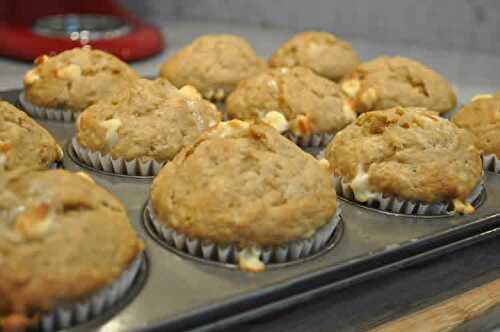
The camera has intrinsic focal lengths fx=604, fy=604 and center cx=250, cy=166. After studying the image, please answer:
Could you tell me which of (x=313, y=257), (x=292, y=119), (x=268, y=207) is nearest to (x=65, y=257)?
(x=268, y=207)

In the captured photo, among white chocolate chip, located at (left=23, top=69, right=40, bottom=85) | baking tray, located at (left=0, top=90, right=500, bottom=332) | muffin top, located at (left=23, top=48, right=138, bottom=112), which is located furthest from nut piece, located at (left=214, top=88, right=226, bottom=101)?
baking tray, located at (left=0, top=90, right=500, bottom=332)

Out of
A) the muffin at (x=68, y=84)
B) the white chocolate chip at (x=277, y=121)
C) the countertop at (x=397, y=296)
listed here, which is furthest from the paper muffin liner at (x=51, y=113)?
the countertop at (x=397, y=296)

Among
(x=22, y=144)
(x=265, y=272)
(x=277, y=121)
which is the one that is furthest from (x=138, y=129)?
(x=265, y=272)

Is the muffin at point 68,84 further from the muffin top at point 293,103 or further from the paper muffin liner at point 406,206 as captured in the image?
the paper muffin liner at point 406,206

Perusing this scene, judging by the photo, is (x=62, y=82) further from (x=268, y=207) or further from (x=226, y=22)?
(x=226, y=22)

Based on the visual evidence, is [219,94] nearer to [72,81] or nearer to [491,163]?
[72,81]

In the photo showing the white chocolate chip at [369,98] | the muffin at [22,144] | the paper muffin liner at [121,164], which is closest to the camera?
Result: the muffin at [22,144]
